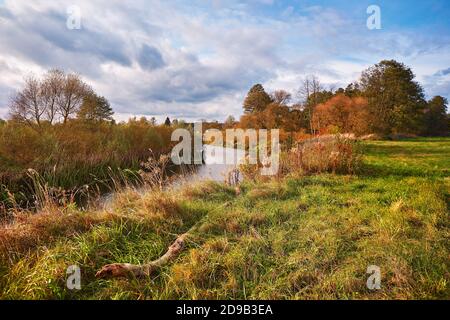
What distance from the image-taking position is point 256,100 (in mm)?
39750

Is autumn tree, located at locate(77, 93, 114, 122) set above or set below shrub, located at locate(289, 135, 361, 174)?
above

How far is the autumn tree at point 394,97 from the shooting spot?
26.3 m

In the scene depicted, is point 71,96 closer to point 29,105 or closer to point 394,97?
point 29,105

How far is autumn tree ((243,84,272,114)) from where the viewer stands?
39.7 metres

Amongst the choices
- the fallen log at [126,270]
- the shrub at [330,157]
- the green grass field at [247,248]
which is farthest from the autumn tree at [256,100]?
the fallen log at [126,270]

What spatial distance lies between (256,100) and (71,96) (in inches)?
1049

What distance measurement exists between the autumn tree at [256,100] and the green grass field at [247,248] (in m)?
34.5

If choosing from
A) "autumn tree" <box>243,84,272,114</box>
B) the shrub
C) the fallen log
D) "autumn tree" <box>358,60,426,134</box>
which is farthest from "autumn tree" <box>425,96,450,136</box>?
the fallen log

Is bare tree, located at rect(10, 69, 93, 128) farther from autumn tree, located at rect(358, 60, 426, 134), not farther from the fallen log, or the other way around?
autumn tree, located at rect(358, 60, 426, 134)

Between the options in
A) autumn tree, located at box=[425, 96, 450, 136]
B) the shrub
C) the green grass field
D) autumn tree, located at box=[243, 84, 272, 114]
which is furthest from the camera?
autumn tree, located at box=[243, 84, 272, 114]

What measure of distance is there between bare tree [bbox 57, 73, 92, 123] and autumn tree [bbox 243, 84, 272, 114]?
83.4 feet

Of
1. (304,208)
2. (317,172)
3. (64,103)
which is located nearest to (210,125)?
(64,103)
